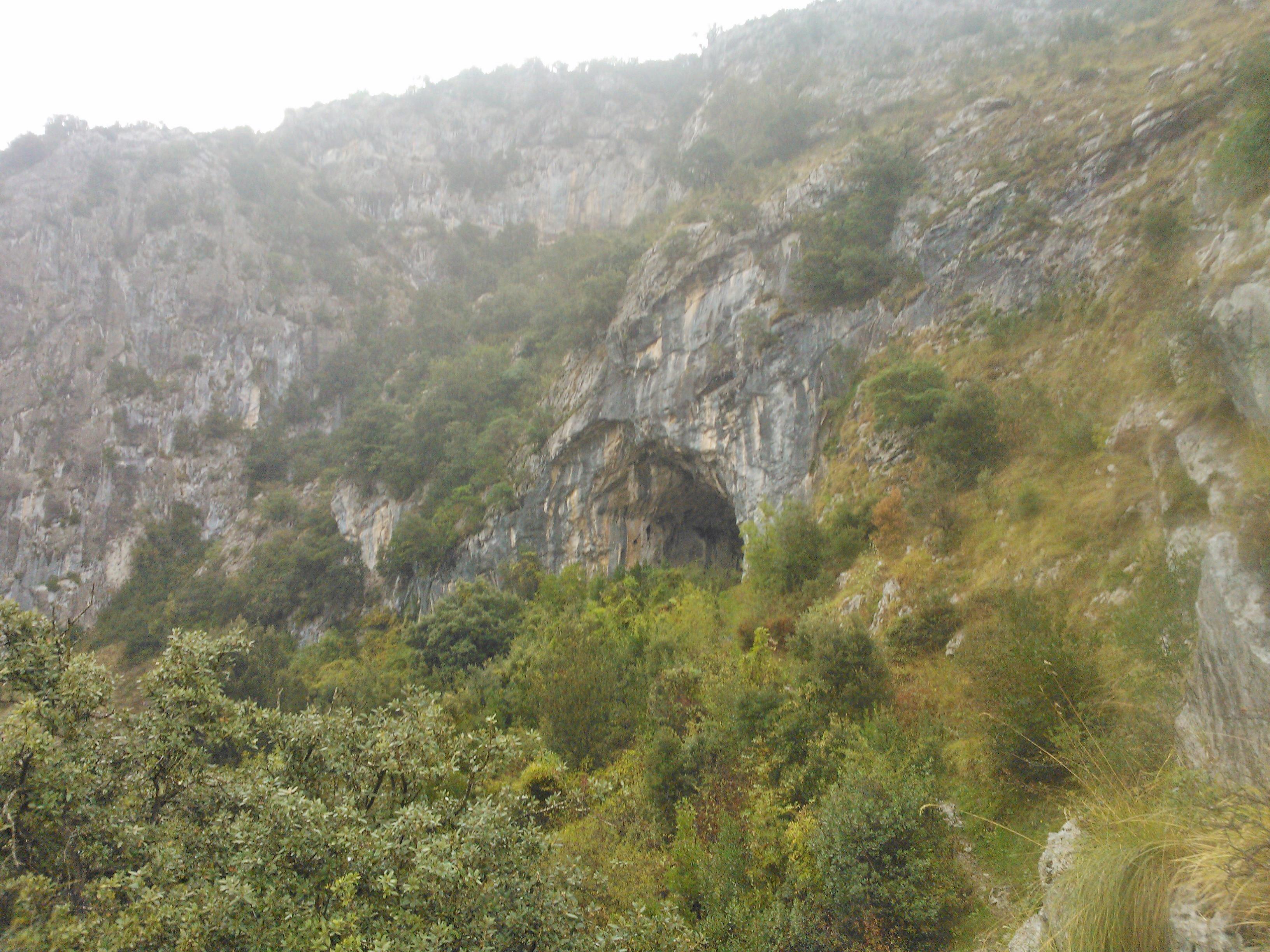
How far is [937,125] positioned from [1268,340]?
2106 cm

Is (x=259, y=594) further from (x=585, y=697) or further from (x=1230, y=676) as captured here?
(x=1230, y=676)

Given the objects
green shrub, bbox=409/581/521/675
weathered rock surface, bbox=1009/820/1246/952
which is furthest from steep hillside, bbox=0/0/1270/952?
green shrub, bbox=409/581/521/675

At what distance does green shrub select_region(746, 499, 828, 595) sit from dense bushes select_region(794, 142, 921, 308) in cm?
847

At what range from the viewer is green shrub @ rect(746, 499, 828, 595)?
551 inches

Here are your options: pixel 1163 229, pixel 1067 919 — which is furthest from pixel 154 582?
pixel 1163 229

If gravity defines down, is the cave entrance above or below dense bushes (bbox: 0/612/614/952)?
below

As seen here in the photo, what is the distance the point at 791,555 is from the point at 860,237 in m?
11.7

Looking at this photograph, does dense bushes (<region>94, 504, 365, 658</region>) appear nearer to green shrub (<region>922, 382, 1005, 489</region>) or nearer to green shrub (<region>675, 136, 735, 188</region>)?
green shrub (<region>922, 382, 1005, 489</region>)

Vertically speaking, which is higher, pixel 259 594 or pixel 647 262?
pixel 647 262

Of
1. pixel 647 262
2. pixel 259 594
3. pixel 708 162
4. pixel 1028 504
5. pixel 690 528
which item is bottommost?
pixel 259 594

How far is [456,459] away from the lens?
94.9ft

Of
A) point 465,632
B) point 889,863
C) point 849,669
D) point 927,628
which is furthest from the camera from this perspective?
point 465,632

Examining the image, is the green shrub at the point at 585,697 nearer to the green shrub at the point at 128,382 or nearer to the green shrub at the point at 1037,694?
the green shrub at the point at 1037,694

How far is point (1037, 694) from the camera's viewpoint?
6250 mm
